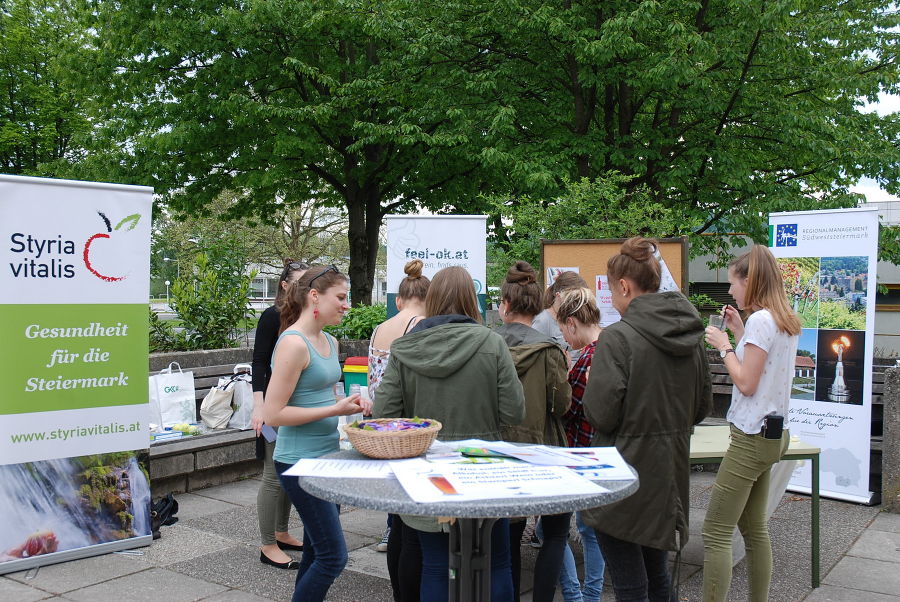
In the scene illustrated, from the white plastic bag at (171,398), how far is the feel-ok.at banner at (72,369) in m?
1.04

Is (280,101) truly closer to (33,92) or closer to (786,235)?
(33,92)

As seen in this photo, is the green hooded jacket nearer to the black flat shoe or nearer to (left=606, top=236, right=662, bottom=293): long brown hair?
(left=606, top=236, right=662, bottom=293): long brown hair

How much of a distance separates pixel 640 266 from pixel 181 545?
12.2 feet

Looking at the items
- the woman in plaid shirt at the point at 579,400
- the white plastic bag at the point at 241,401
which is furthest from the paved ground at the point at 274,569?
the white plastic bag at the point at 241,401

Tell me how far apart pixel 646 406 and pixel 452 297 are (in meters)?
0.88

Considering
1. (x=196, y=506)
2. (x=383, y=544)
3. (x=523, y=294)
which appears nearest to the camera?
(x=523, y=294)

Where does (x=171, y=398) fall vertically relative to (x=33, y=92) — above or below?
below

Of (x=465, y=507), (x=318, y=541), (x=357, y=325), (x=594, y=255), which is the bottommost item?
(x=318, y=541)

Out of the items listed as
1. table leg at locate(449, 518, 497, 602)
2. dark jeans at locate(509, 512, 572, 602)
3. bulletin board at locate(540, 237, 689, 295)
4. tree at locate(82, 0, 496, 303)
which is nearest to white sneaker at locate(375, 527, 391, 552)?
dark jeans at locate(509, 512, 572, 602)

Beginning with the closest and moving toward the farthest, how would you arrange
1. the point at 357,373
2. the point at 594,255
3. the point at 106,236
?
the point at 106,236
the point at 357,373
the point at 594,255

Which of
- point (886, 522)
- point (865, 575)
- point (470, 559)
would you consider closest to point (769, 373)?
point (470, 559)

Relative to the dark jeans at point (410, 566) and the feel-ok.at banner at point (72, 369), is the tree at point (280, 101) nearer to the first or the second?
the feel-ok.at banner at point (72, 369)

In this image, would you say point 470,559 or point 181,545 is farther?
point 181,545

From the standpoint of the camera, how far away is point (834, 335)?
21.1 feet
